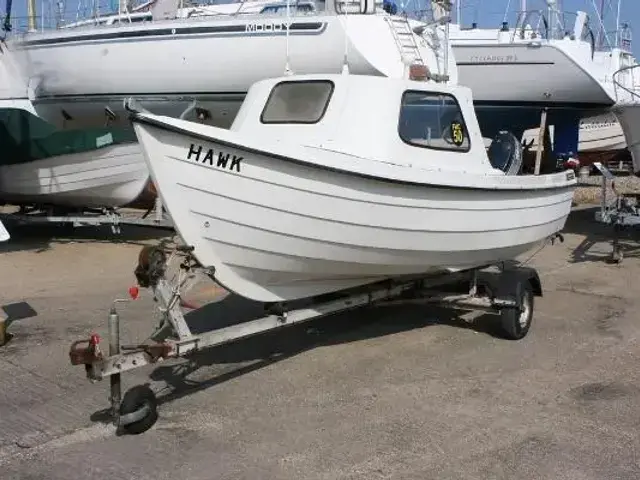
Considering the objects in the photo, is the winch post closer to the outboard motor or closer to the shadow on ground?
the outboard motor

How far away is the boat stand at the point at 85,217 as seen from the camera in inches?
447

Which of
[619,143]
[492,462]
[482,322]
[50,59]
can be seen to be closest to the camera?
[492,462]

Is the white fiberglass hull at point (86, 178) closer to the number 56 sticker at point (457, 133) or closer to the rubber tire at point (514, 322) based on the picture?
the number 56 sticker at point (457, 133)

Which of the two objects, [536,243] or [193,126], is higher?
[193,126]

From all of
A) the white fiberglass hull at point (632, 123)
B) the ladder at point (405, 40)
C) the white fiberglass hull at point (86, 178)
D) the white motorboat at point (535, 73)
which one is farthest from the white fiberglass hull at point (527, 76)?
the ladder at point (405, 40)

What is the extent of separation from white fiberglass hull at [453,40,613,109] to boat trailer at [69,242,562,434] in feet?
27.2

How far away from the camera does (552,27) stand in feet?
49.4

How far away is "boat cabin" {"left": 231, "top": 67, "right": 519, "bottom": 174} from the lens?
5949 mm

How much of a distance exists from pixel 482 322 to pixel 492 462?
3.15 m

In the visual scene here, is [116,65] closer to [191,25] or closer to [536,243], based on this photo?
[191,25]

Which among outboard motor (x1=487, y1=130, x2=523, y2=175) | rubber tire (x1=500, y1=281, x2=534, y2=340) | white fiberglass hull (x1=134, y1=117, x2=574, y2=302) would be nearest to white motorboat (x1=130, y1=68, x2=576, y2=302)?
white fiberglass hull (x1=134, y1=117, x2=574, y2=302)

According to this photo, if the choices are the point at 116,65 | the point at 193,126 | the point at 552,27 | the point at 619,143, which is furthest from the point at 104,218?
the point at 619,143

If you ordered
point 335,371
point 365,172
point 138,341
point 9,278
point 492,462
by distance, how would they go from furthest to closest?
point 9,278, point 138,341, point 335,371, point 365,172, point 492,462

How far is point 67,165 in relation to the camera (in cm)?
1223
